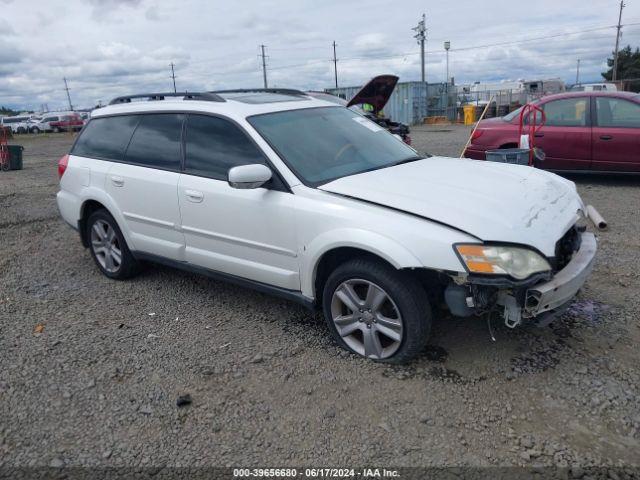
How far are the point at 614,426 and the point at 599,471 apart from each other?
14.3 inches

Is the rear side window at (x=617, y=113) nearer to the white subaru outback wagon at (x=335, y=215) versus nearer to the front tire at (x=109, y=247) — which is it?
the white subaru outback wagon at (x=335, y=215)

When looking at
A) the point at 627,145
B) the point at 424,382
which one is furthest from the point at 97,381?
the point at 627,145

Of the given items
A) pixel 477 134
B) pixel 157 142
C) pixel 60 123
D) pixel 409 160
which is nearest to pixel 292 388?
pixel 409 160

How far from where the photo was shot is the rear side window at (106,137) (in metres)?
4.79

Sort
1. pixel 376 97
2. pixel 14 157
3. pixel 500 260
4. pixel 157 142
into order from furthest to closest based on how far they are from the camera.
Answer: pixel 14 157 < pixel 376 97 < pixel 157 142 < pixel 500 260

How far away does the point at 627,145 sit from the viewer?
7.73 m

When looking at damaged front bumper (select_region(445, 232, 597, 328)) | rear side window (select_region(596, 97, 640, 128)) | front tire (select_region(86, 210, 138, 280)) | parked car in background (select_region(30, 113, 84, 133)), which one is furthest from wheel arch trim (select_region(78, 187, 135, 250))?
parked car in background (select_region(30, 113, 84, 133))

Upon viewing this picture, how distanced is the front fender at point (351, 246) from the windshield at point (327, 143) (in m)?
0.45

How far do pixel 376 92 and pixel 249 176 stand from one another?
956cm

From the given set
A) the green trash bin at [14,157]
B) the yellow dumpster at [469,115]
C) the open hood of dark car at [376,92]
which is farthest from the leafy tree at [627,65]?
the green trash bin at [14,157]

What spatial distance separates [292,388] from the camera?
10.5ft

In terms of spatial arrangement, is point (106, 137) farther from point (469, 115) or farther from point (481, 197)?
point (469, 115)

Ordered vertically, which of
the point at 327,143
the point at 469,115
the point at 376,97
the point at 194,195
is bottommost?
the point at 469,115

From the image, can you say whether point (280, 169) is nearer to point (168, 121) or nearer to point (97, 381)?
point (168, 121)
